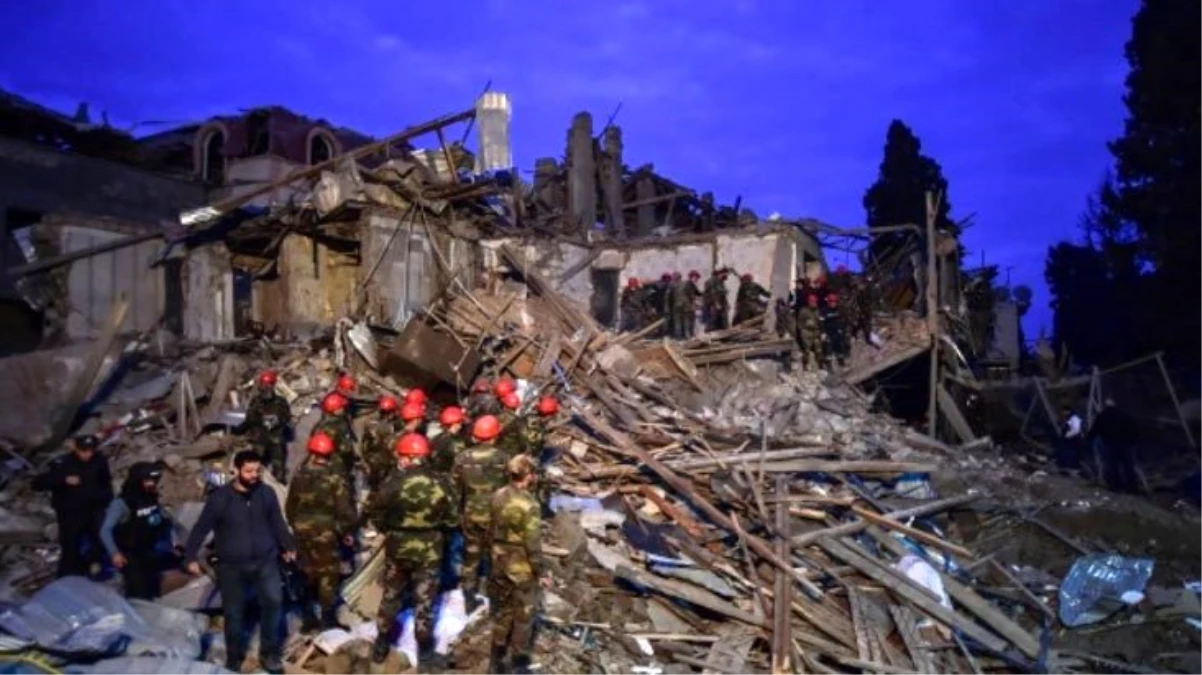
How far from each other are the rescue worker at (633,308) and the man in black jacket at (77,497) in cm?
1294

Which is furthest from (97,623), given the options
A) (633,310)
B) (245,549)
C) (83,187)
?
(633,310)

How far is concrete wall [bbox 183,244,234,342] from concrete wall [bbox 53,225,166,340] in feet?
1.57

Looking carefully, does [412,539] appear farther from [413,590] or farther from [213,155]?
[213,155]

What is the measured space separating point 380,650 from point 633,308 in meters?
13.9

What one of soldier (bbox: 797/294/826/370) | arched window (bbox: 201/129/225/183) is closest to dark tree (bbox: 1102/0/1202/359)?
soldier (bbox: 797/294/826/370)

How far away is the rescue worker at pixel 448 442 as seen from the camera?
929cm

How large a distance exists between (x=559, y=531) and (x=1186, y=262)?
2229 cm

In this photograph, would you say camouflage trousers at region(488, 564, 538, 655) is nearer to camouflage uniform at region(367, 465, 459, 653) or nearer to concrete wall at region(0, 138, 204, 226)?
camouflage uniform at region(367, 465, 459, 653)

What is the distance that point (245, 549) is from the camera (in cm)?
689

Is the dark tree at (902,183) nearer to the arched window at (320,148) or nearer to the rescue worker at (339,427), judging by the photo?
the arched window at (320,148)

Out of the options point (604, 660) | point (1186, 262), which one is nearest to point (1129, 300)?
point (1186, 262)

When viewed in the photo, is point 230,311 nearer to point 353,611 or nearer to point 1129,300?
point 353,611

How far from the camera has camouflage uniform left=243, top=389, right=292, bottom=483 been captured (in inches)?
471

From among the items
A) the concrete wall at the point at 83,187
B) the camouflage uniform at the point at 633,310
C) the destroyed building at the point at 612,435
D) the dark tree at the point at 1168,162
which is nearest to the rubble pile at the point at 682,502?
the destroyed building at the point at 612,435
